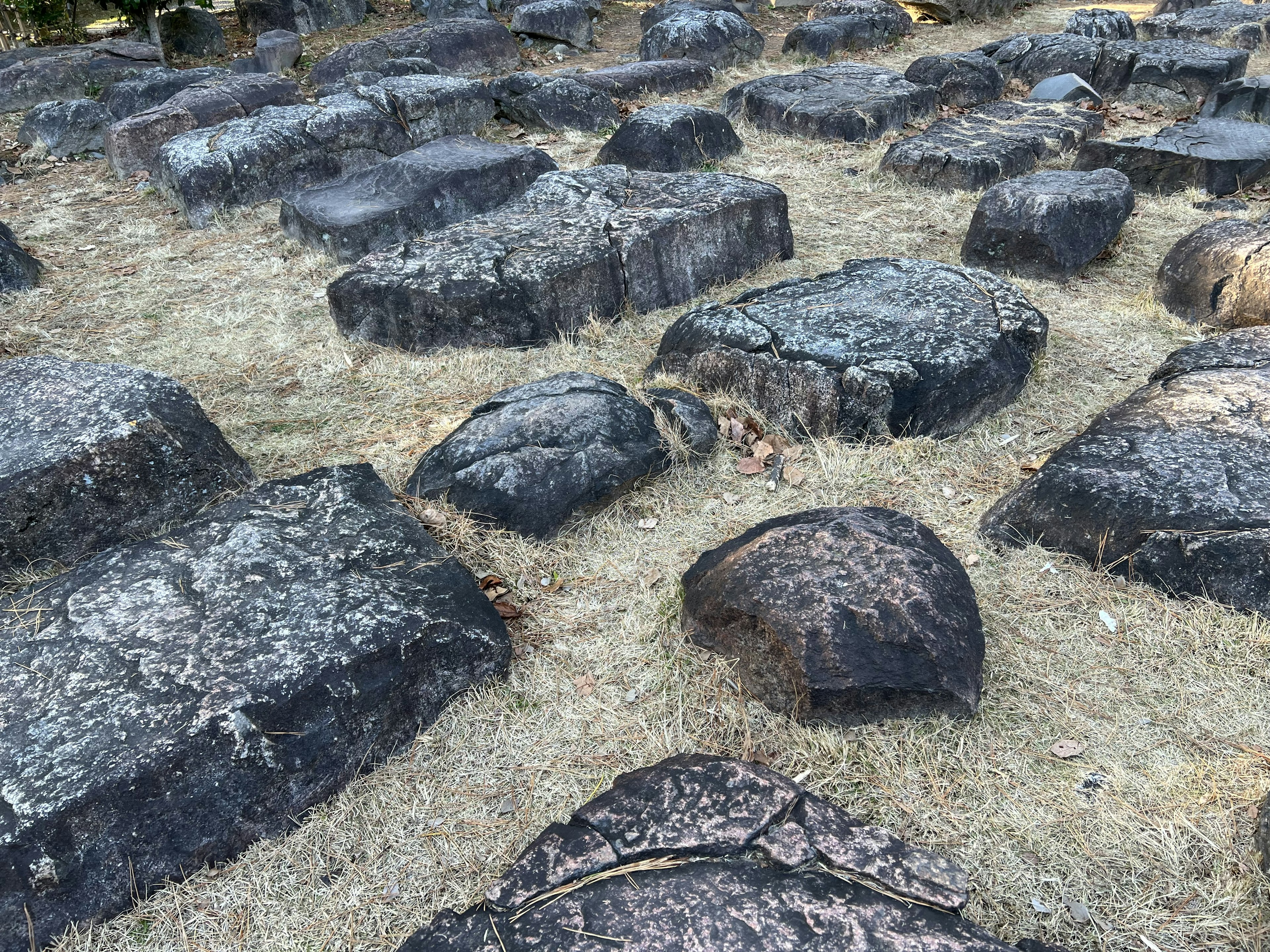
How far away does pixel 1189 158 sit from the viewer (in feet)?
17.3

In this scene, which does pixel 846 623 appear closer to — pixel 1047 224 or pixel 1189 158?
pixel 1047 224

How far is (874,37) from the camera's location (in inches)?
368

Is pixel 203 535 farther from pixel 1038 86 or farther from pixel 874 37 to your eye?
pixel 874 37

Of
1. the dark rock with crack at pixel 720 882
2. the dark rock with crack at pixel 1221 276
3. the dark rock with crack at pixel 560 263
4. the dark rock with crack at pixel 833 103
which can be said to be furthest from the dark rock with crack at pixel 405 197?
the dark rock with crack at pixel 720 882

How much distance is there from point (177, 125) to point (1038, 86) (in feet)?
22.2

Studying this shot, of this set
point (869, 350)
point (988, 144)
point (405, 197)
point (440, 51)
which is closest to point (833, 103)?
point (988, 144)

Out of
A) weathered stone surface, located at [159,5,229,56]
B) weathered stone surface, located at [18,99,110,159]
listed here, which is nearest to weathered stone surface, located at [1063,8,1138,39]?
weathered stone surface, located at [18,99,110,159]

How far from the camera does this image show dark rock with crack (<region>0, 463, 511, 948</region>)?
1.84 meters

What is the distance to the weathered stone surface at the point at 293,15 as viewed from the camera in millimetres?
10375

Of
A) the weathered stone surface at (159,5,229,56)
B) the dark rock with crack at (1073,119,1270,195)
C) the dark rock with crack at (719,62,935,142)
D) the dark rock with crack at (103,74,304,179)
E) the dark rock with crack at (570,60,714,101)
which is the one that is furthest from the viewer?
the weathered stone surface at (159,5,229,56)

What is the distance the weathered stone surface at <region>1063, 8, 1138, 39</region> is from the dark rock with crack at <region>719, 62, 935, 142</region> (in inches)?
102

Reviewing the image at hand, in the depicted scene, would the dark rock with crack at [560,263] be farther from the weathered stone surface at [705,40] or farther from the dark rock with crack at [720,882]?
the weathered stone surface at [705,40]

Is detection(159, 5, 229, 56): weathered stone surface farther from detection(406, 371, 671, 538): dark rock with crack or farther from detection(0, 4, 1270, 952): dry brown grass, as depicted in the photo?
detection(406, 371, 671, 538): dark rock with crack

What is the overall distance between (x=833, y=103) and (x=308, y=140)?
385 cm
